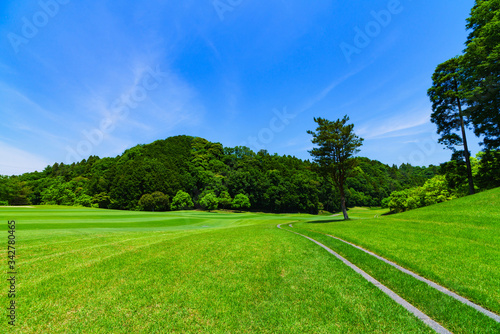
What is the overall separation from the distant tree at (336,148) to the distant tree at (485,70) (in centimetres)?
1193

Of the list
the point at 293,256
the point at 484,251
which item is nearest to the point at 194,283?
the point at 293,256

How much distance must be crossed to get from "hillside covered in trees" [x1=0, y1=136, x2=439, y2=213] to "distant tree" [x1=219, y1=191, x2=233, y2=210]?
93 cm

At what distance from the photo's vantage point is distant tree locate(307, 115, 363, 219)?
1158 inches

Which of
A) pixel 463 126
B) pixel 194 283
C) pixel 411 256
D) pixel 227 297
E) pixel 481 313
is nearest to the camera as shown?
pixel 481 313

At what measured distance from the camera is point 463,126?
82.8 feet

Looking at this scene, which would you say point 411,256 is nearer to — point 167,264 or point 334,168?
point 167,264

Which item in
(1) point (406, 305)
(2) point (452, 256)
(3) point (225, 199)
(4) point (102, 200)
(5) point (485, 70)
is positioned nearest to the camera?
(1) point (406, 305)

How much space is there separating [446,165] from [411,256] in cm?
2666

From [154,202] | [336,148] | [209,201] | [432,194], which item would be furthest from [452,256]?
[154,202]

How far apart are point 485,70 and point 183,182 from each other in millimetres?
84601

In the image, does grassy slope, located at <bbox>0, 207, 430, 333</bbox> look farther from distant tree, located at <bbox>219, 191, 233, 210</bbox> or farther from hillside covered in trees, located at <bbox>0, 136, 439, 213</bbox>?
hillside covered in trees, located at <bbox>0, 136, 439, 213</bbox>

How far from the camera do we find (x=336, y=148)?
29.9m

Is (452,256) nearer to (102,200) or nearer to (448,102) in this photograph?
(448,102)

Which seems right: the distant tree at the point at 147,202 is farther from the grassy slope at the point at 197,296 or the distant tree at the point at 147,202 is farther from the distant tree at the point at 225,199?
the grassy slope at the point at 197,296
